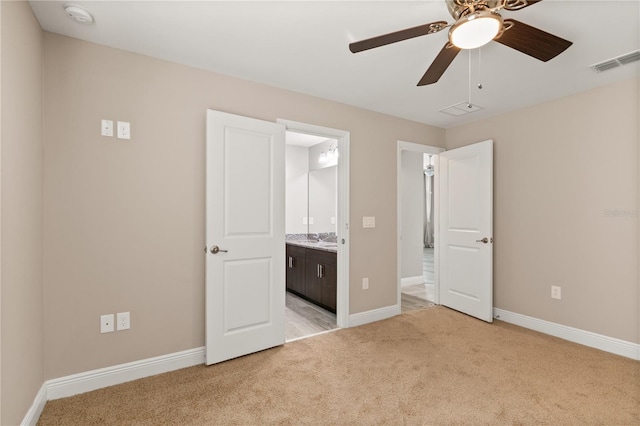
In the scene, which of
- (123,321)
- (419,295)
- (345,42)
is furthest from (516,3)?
(419,295)

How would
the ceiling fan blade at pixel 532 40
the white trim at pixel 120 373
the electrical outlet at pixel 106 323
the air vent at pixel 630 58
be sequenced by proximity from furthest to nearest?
the air vent at pixel 630 58
the electrical outlet at pixel 106 323
the white trim at pixel 120 373
the ceiling fan blade at pixel 532 40

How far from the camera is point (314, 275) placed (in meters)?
4.09

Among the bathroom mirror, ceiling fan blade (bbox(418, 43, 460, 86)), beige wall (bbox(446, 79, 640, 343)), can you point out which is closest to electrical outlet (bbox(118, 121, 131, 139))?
ceiling fan blade (bbox(418, 43, 460, 86))

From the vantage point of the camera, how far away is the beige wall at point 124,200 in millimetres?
2061

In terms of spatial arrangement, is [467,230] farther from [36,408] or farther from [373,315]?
[36,408]

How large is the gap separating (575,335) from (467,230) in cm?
143

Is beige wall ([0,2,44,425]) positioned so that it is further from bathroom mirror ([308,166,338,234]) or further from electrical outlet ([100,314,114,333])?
bathroom mirror ([308,166,338,234])

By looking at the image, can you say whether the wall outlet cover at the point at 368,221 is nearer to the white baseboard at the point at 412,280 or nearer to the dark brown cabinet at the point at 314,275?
the dark brown cabinet at the point at 314,275

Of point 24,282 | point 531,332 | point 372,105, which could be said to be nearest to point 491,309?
point 531,332

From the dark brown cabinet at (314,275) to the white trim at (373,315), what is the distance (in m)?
0.38

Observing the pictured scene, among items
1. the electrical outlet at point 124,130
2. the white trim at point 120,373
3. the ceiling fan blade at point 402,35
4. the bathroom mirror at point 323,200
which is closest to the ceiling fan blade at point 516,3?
the ceiling fan blade at point 402,35

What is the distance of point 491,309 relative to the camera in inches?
137

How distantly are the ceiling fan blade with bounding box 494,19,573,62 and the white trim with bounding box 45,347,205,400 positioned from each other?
2995 mm

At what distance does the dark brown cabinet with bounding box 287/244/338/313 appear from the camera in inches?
146
